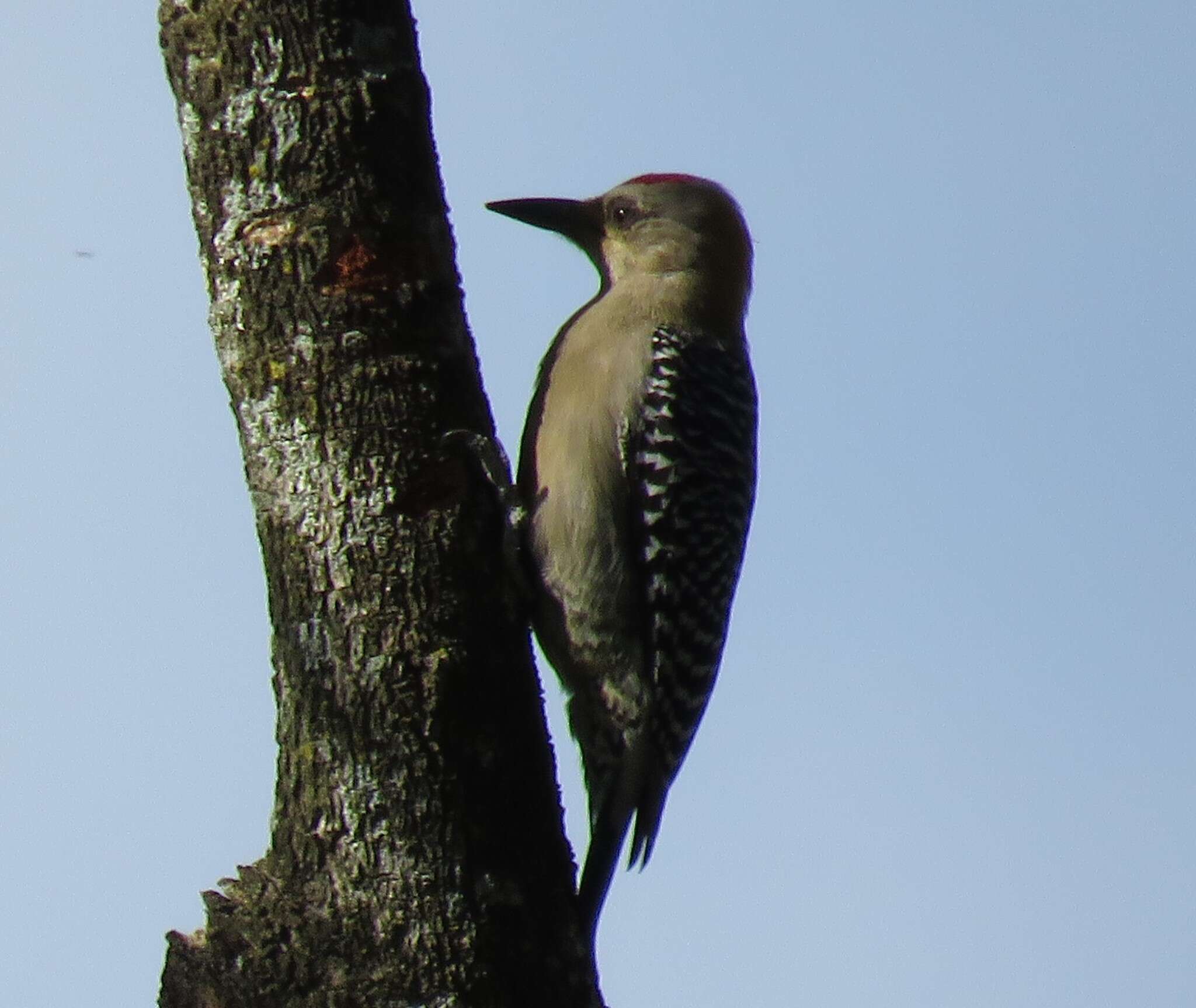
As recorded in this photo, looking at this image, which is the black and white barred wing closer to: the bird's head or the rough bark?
the bird's head

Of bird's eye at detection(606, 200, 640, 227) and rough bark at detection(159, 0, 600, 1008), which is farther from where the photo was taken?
bird's eye at detection(606, 200, 640, 227)

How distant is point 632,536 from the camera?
5.33m

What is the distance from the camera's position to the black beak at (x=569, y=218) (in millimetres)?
6297

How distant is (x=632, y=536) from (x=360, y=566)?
6.08ft

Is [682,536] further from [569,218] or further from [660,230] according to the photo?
[569,218]

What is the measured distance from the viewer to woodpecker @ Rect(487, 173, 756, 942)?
16.9 feet

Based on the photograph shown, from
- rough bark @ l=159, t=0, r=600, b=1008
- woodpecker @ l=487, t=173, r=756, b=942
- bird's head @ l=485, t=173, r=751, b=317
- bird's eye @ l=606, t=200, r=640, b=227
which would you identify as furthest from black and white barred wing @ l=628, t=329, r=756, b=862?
rough bark @ l=159, t=0, r=600, b=1008

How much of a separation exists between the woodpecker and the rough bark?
3.98 ft

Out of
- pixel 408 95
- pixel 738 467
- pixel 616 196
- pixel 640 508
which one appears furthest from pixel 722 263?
pixel 408 95

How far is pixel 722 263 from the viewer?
20.4 feet

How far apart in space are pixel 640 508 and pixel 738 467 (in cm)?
58

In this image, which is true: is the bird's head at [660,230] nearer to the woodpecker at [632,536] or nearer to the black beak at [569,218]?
the black beak at [569,218]

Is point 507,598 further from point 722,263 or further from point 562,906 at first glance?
point 722,263

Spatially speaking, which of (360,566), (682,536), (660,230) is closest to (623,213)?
(660,230)
